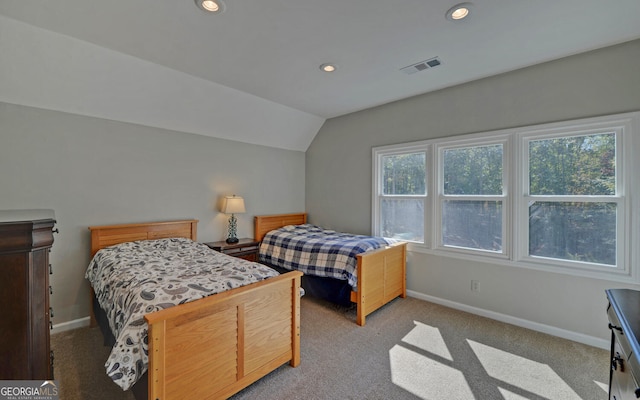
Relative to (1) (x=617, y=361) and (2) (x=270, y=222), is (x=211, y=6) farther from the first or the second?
(2) (x=270, y=222)

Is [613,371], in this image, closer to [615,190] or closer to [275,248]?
[615,190]

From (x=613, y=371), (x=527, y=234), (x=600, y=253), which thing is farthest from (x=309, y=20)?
(x=600, y=253)

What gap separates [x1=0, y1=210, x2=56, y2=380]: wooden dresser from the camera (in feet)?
3.18

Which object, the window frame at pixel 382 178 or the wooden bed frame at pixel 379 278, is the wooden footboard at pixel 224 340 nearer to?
the wooden bed frame at pixel 379 278

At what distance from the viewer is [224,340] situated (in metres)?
1.69

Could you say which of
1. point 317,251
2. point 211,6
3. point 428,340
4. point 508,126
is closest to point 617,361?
point 428,340

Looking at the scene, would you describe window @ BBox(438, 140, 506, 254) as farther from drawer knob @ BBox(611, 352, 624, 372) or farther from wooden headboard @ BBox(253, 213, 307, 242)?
wooden headboard @ BBox(253, 213, 307, 242)

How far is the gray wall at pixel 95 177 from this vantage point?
2504 mm

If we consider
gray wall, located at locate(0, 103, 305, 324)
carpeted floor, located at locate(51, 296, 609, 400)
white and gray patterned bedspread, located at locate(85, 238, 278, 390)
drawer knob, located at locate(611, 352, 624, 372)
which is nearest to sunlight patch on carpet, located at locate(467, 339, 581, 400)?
carpeted floor, located at locate(51, 296, 609, 400)

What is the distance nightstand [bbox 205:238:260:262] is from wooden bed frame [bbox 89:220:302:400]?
1.79 meters

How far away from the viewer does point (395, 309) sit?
3.20 meters

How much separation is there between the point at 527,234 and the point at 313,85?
280 centimetres

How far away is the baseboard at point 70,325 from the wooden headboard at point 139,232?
2.23ft

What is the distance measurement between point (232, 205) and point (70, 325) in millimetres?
2038
